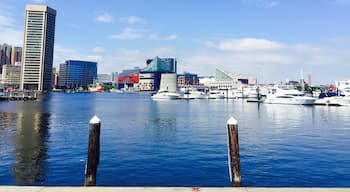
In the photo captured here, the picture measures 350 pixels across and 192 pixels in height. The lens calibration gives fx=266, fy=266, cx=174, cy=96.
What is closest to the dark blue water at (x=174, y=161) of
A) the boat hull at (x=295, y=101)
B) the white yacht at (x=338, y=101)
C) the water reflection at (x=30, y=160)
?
the water reflection at (x=30, y=160)

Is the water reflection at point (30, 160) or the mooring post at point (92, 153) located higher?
the mooring post at point (92, 153)

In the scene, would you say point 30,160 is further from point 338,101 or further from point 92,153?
point 338,101

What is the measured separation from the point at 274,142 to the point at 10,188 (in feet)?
73.0

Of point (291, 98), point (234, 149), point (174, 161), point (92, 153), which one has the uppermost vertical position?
point (291, 98)

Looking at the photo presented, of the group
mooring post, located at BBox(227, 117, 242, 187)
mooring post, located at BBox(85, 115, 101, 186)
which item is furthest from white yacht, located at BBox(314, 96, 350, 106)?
mooring post, located at BBox(85, 115, 101, 186)

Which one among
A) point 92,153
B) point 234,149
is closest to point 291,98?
point 234,149

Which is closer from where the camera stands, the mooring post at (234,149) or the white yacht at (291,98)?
the mooring post at (234,149)

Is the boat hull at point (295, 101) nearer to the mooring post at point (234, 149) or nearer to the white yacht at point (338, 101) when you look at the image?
the white yacht at point (338, 101)

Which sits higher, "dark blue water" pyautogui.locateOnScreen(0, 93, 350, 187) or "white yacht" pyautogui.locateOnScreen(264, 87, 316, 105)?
"white yacht" pyautogui.locateOnScreen(264, 87, 316, 105)

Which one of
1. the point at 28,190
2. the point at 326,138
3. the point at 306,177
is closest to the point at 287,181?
the point at 306,177

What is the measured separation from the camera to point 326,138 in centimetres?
2745

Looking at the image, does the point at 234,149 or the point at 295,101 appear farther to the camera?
the point at 295,101

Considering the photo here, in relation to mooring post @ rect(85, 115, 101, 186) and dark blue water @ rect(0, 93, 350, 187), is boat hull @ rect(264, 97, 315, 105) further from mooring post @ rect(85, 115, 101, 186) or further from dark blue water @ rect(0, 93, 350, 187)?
mooring post @ rect(85, 115, 101, 186)

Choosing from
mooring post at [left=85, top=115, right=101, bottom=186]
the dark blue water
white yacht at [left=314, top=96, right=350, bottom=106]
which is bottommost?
the dark blue water
